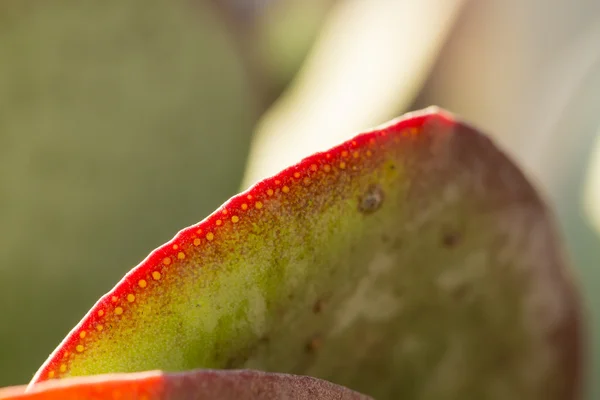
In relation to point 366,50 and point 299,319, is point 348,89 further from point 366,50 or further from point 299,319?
point 299,319

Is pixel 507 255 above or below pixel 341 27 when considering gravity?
below

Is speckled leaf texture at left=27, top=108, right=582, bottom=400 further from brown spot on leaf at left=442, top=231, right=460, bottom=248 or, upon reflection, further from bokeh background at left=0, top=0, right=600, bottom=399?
bokeh background at left=0, top=0, right=600, bottom=399

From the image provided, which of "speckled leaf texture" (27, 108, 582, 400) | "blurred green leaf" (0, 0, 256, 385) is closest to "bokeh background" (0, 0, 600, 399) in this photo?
"blurred green leaf" (0, 0, 256, 385)

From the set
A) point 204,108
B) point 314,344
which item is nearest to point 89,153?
point 204,108

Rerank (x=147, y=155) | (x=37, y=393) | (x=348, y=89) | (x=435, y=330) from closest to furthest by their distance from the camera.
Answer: (x=37, y=393), (x=435, y=330), (x=147, y=155), (x=348, y=89)

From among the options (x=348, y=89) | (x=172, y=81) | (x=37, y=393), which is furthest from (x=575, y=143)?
(x=37, y=393)

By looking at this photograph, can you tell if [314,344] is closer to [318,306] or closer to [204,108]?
[318,306]

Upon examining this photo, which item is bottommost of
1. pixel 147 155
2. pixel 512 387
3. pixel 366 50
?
pixel 512 387

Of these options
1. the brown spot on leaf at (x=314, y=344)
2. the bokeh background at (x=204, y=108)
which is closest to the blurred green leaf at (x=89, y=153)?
the bokeh background at (x=204, y=108)
